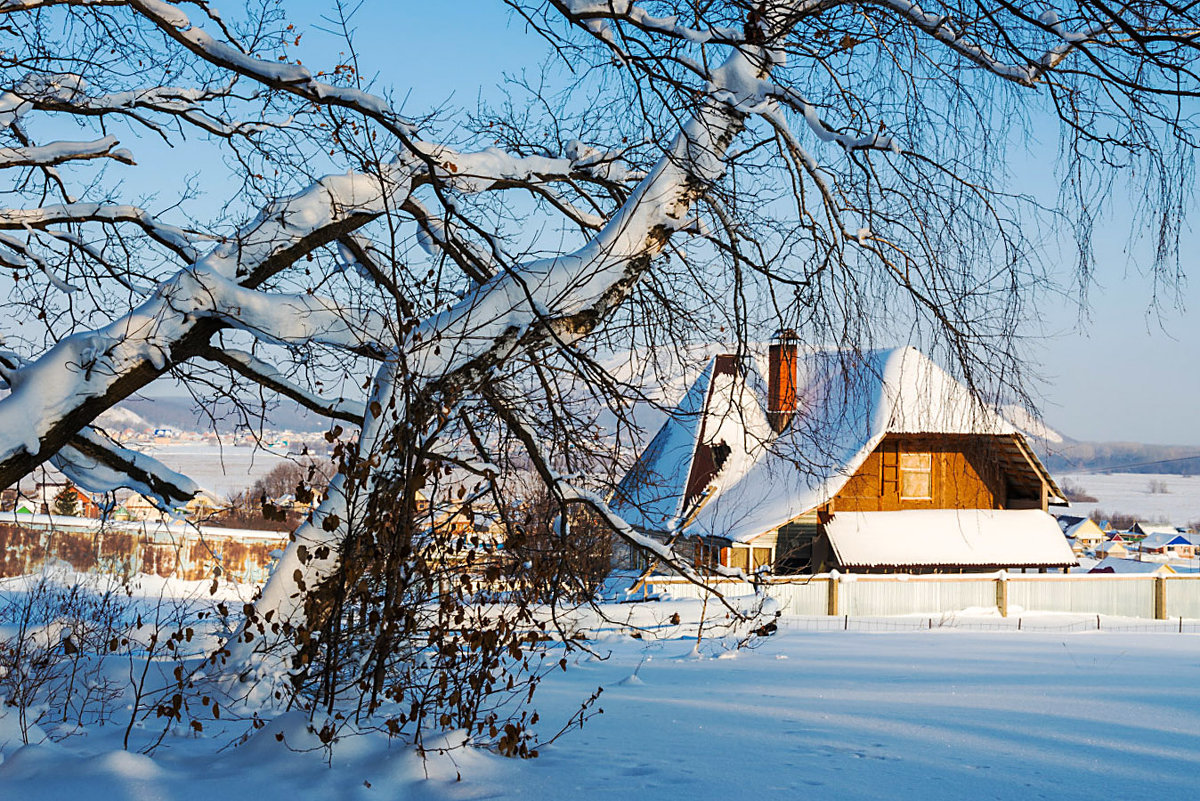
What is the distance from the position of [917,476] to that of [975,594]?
388 cm

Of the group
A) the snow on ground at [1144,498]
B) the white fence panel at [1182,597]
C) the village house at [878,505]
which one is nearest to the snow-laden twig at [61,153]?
the village house at [878,505]

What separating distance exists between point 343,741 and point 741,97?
3316 millimetres

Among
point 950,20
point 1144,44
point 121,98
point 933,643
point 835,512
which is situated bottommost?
point 933,643

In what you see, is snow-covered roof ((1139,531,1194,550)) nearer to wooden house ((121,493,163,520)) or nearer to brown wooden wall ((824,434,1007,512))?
brown wooden wall ((824,434,1007,512))

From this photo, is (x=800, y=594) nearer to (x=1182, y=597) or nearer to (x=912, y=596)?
(x=912, y=596)

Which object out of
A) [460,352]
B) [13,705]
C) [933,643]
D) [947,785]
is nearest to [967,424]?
[947,785]

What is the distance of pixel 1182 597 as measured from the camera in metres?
18.8

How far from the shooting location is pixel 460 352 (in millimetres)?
4406

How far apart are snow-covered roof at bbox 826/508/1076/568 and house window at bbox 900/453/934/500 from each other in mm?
424

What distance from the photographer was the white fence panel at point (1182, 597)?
736 inches

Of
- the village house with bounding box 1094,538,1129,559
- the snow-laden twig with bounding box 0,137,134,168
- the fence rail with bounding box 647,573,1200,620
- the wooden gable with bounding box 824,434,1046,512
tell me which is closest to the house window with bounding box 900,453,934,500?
the wooden gable with bounding box 824,434,1046,512

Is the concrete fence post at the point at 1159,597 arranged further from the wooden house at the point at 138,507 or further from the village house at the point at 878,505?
the wooden house at the point at 138,507

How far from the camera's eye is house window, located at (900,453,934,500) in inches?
819

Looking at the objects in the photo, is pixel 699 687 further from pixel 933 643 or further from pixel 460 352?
pixel 933 643
